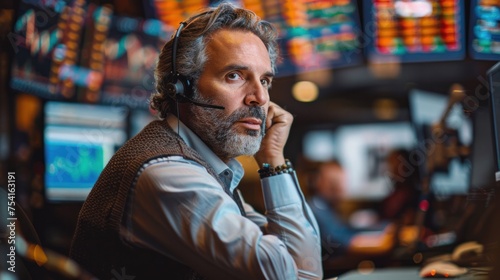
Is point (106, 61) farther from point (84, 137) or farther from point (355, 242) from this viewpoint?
point (355, 242)

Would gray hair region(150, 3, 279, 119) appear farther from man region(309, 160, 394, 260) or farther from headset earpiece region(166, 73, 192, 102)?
man region(309, 160, 394, 260)

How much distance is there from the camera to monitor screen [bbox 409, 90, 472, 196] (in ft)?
7.52

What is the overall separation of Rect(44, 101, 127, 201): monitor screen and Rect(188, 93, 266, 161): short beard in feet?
3.04

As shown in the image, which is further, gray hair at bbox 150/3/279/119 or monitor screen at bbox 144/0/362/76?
monitor screen at bbox 144/0/362/76

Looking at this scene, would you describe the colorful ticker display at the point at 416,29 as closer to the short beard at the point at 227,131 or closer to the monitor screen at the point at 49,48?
the monitor screen at the point at 49,48

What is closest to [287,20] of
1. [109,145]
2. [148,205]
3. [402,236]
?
[109,145]

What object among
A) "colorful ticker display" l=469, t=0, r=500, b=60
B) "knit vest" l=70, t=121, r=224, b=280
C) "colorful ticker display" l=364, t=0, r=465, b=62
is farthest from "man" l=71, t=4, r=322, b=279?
"colorful ticker display" l=364, t=0, r=465, b=62

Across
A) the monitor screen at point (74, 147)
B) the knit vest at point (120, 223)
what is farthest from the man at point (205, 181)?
the monitor screen at point (74, 147)

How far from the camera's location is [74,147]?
2.05m

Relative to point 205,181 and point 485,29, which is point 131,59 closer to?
point 485,29

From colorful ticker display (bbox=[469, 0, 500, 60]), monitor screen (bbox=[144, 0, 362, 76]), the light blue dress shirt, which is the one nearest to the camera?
the light blue dress shirt

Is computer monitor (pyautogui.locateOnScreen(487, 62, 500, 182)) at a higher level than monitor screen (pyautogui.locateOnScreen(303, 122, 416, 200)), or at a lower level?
higher

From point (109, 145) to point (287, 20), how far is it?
2.49ft

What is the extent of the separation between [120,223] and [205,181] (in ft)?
0.51
